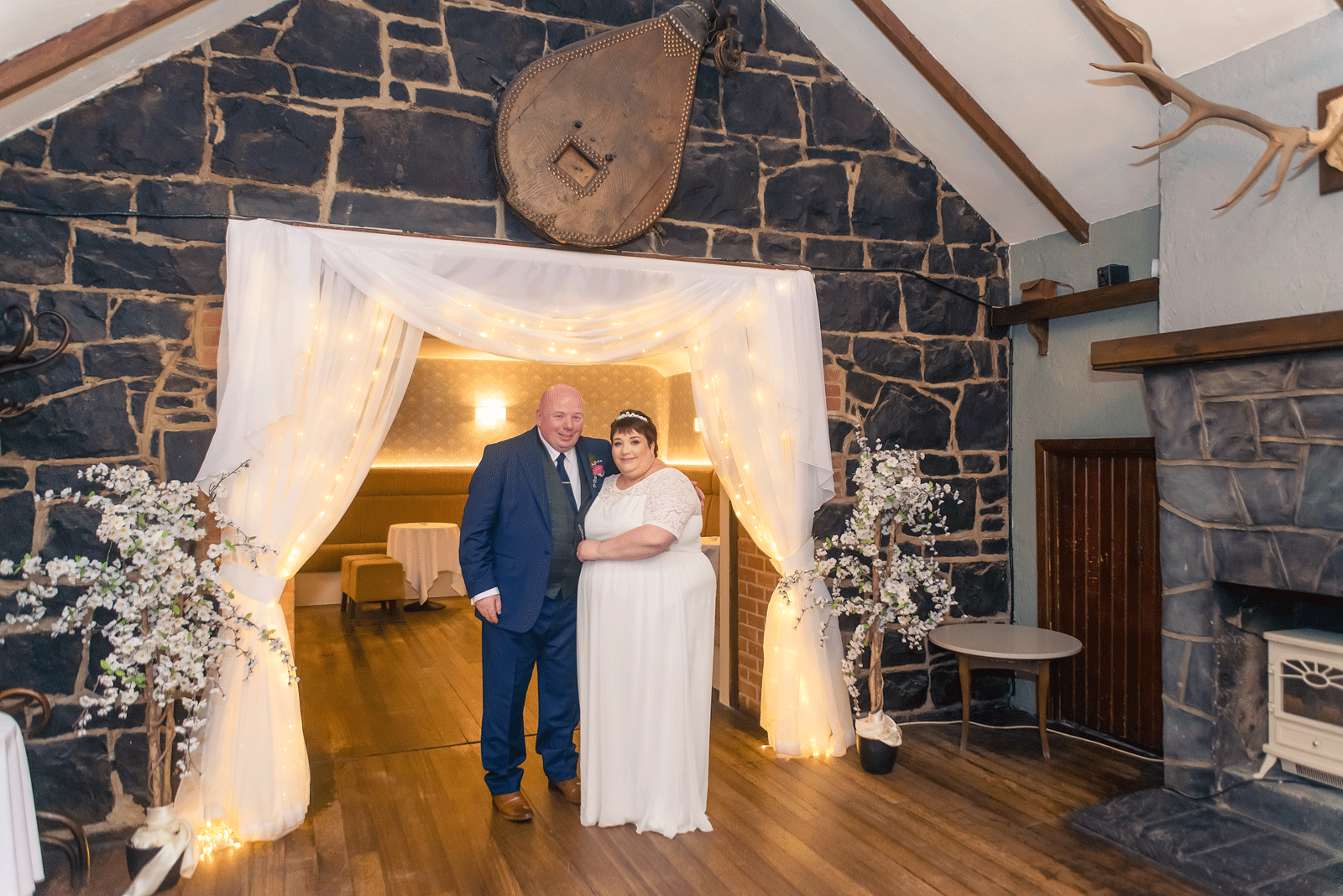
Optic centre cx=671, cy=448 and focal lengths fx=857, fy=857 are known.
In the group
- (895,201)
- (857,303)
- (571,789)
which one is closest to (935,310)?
(857,303)

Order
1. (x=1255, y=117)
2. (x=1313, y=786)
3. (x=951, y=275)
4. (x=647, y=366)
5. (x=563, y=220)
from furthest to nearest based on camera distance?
(x=647, y=366) → (x=951, y=275) → (x=563, y=220) → (x=1313, y=786) → (x=1255, y=117)

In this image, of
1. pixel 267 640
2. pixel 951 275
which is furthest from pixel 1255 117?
pixel 267 640

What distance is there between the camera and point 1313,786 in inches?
123

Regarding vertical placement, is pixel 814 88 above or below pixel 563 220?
above

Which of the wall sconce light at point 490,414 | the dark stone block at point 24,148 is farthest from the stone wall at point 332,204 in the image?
the wall sconce light at point 490,414

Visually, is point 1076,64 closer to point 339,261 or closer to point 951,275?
point 951,275

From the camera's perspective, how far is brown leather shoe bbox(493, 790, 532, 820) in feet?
10.4

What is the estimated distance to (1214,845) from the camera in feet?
9.62

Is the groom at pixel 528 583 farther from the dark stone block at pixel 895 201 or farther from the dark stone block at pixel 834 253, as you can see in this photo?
the dark stone block at pixel 895 201

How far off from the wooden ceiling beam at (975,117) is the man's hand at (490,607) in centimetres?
303

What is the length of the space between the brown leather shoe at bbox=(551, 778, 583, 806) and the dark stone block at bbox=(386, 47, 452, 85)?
2907 millimetres

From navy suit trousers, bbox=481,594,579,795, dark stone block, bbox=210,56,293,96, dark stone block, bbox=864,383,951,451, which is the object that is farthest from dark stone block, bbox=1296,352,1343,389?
dark stone block, bbox=210,56,293,96

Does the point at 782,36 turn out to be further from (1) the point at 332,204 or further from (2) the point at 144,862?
(2) the point at 144,862

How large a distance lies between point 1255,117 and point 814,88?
6.47 feet
